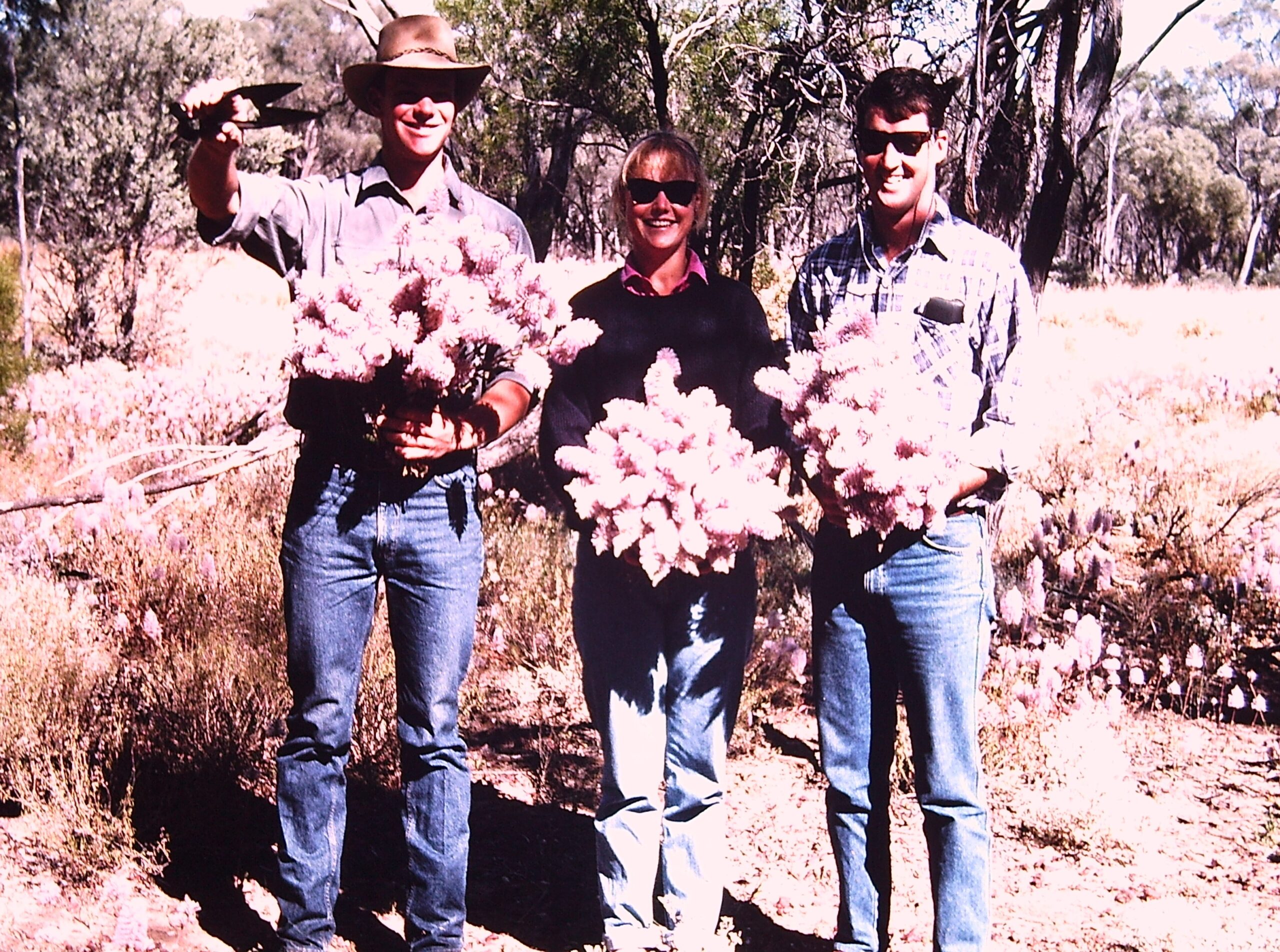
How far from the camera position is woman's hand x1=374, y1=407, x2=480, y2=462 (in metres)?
2.59

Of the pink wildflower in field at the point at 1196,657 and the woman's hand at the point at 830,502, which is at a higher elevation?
the woman's hand at the point at 830,502

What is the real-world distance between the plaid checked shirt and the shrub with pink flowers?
626mm

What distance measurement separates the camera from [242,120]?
8.09ft

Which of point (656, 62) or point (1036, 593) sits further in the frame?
point (656, 62)

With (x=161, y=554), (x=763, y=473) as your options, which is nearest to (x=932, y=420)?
(x=763, y=473)

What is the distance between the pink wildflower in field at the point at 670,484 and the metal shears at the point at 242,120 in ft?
3.05

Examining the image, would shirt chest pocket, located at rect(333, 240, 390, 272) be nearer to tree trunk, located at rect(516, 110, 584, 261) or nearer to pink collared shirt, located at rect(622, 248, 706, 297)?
pink collared shirt, located at rect(622, 248, 706, 297)

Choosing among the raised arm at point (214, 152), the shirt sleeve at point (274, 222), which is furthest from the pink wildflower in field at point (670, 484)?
the raised arm at point (214, 152)

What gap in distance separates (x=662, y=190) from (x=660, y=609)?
100 cm

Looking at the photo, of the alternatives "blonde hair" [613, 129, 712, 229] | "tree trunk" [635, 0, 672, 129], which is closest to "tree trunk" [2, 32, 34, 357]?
"tree trunk" [635, 0, 672, 129]

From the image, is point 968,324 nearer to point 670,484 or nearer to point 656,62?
point 670,484

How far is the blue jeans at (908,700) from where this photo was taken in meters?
2.54

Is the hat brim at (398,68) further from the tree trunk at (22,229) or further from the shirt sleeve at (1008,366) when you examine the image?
the tree trunk at (22,229)

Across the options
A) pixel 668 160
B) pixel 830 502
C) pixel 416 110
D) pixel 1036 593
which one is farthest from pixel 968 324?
pixel 1036 593
